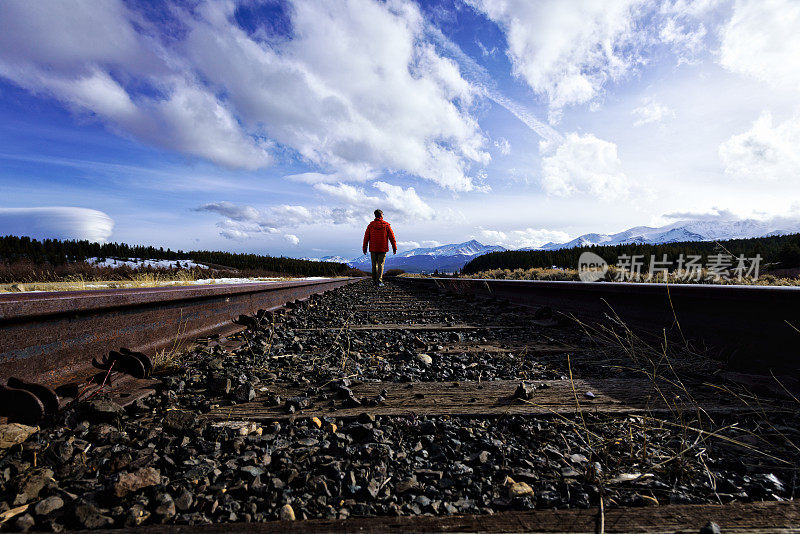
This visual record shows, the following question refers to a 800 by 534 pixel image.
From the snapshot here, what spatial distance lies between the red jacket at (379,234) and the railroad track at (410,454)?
951 centimetres

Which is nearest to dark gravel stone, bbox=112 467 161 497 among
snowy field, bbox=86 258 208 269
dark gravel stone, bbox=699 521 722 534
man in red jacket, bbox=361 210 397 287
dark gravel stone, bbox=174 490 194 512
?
dark gravel stone, bbox=174 490 194 512

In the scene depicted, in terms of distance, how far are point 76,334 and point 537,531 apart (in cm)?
214

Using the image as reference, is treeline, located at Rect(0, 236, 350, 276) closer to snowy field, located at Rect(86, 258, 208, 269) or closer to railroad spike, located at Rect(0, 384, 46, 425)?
snowy field, located at Rect(86, 258, 208, 269)

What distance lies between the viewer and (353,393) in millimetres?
1867

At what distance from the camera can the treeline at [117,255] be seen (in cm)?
2539

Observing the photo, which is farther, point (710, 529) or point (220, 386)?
point (220, 386)

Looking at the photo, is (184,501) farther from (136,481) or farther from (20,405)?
(20,405)

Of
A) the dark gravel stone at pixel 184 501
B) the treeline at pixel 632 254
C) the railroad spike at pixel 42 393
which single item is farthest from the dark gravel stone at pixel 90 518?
the treeline at pixel 632 254

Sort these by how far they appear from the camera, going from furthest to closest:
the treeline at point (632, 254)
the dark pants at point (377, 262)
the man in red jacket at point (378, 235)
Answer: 1. the treeline at point (632, 254)
2. the dark pants at point (377, 262)
3. the man in red jacket at point (378, 235)

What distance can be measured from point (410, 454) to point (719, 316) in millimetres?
2575

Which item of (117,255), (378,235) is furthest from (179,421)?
(117,255)

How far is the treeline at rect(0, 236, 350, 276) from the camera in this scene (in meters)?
25.4

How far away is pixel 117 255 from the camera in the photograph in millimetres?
35000

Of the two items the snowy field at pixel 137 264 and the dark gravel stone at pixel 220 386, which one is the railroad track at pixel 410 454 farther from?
the snowy field at pixel 137 264
